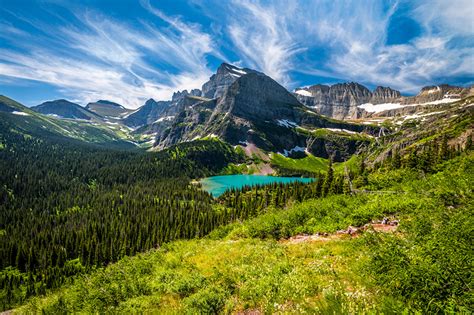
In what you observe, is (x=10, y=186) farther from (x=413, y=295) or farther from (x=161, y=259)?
(x=413, y=295)

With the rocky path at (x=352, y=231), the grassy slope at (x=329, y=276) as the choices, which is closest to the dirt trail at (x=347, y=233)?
the rocky path at (x=352, y=231)

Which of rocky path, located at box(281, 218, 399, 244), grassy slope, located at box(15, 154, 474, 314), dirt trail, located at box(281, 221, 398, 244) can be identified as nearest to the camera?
grassy slope, located at box(15, 154, 474, 314)

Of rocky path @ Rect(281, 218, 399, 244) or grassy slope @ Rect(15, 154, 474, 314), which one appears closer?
grassy slope @ Rect(15, 154, 474, 314)

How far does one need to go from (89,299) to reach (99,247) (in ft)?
338

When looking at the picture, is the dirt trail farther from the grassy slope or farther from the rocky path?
the grassy slope

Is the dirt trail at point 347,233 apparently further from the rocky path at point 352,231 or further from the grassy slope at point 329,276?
the grassy slope at point 329,276

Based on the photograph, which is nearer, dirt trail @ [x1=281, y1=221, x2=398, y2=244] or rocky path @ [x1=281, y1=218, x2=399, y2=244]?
dirt trail @ [x1=281, y1=221, x2=398, y2=244]

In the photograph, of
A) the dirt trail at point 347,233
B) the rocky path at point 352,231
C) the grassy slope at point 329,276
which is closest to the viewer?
the grassy slope at point 329,276

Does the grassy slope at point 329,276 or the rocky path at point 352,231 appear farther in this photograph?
the rocky path at point 352,231

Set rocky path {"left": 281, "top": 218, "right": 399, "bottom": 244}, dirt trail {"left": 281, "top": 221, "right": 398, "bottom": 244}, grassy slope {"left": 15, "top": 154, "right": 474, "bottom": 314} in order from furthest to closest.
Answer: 1. rocky path {"left": 281, "top": 218, "right": 399, "bottom": 244}
2. dirt trail {"left": 281, "top": 221, "right": 398, "bottom": 244}
3. grassy slope {"left": 15, "top": 154, "right": 474, "bottom": 314}

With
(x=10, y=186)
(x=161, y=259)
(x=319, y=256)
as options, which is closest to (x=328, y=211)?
(x=319, y=256)

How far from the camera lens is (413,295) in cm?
596

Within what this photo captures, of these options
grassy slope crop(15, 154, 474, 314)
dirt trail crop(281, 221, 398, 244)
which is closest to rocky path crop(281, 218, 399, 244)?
dirt trail crop(281, 221, 398, 244)

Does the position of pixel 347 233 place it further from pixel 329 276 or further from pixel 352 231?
pixel 329 276
